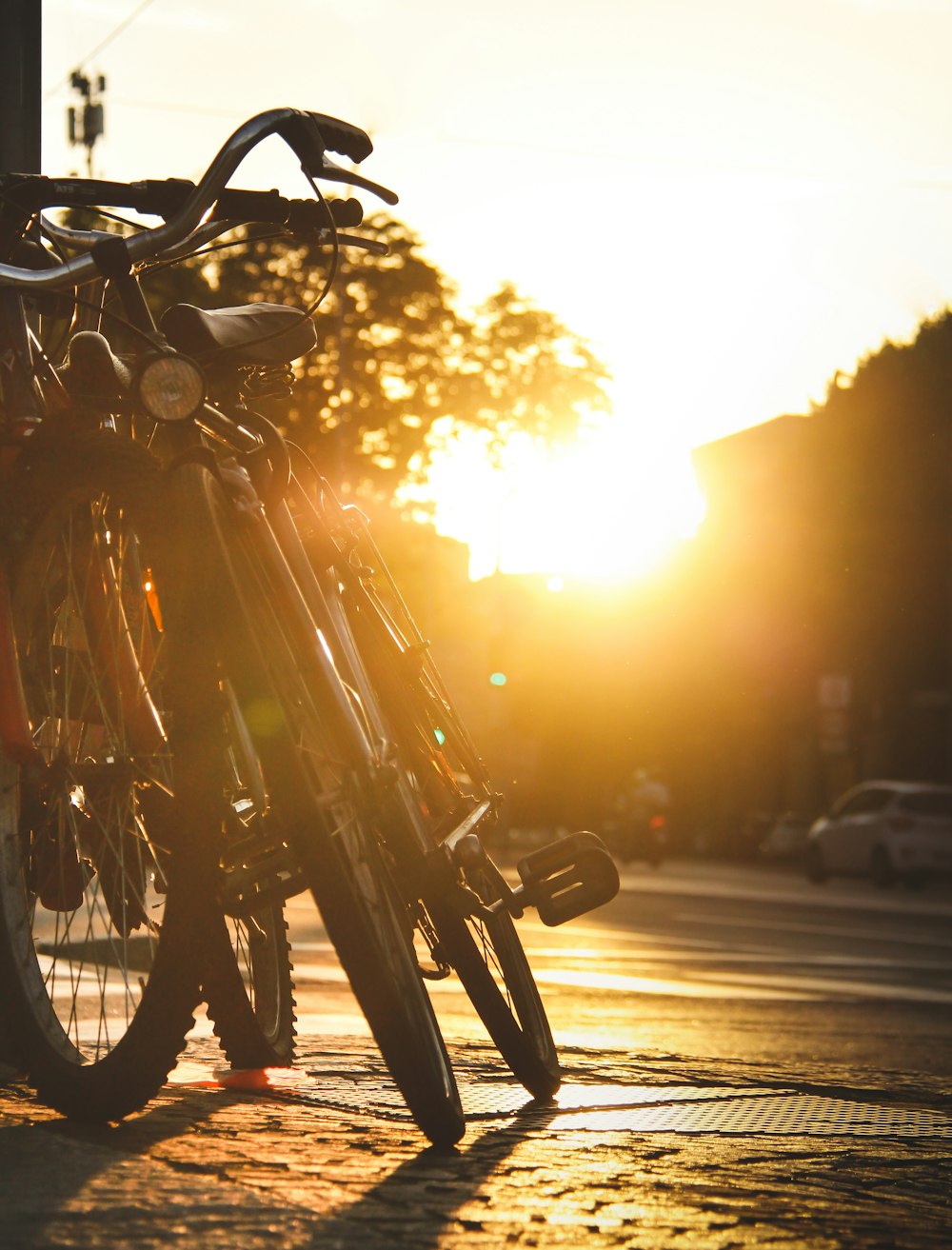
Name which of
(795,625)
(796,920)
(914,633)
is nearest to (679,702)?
(795,625)

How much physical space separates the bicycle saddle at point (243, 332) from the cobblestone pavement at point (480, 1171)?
1.47 meters

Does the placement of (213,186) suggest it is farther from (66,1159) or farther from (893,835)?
Result: (893,835)

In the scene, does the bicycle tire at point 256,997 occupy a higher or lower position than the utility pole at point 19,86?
lower

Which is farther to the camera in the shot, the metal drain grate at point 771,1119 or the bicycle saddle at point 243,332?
the metal drain grate at point 771,1119

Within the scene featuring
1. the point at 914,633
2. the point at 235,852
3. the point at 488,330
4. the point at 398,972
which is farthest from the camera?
the point at 914,633

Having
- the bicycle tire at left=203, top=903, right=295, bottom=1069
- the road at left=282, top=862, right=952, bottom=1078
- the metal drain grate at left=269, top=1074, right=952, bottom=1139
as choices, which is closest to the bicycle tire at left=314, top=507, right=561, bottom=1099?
the metal drain grate at left=269, top=1074, right=952, bottom=1139

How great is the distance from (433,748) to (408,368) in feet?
113

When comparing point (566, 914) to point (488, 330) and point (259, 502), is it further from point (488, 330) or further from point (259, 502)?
point (488, 330)

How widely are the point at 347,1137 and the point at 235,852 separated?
1.81 feet

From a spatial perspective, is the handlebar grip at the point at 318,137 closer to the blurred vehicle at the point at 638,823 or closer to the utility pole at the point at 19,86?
the utility pole at the point at 19,86

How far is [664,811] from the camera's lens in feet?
142

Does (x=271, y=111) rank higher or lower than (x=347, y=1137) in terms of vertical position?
higher

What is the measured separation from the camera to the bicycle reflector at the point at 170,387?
3699 millimetres

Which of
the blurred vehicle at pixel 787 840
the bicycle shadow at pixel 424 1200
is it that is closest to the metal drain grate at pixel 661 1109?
the bicycle shadow at pixel 424 1200
